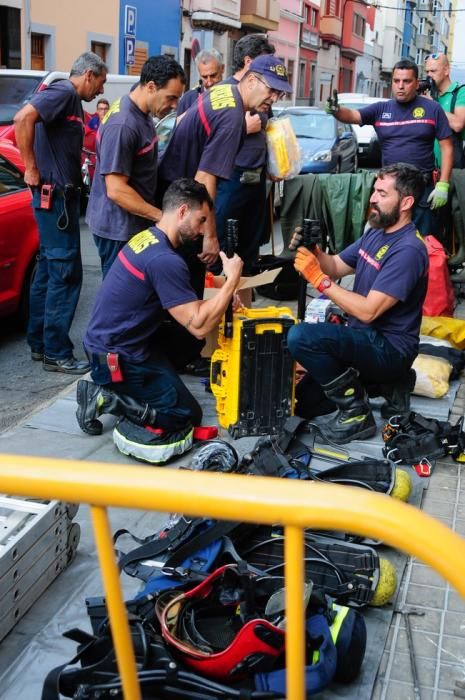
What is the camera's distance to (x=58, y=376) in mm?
5824

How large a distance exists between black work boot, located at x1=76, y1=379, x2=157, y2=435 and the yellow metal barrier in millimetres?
2915

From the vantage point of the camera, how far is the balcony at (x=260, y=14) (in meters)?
32.5

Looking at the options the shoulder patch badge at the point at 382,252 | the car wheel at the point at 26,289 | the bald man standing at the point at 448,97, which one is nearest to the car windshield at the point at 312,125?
the bald man standing at the point at 448,97

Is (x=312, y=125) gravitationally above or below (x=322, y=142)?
above

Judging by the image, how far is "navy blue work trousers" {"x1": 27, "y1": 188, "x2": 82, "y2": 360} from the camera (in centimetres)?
559

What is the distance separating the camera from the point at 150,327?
443cm

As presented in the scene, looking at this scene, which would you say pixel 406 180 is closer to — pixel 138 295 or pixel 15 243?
pixel 138 295

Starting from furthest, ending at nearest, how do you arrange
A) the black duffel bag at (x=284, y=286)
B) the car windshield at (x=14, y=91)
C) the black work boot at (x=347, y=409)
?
the car windshield at (x=14, y=91) < the black duffel bag at (x=284, y=286) < the black work boot at (x=347, y=409)

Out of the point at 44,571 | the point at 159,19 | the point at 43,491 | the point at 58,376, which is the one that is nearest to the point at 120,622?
the point at 43,491

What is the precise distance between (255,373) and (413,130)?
9.70 ft

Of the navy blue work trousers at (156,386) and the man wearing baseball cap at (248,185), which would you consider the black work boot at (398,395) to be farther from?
the man wearing baseball cap at (248,185)

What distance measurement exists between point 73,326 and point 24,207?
108 centimetres

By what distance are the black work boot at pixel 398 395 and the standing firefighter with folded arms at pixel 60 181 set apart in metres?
2.07

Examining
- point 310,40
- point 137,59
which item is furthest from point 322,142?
point 310,40
